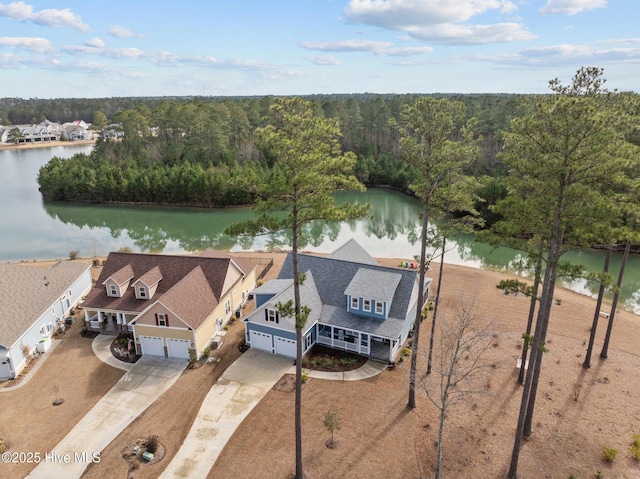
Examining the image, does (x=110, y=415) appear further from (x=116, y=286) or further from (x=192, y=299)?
(x=116, y=286)

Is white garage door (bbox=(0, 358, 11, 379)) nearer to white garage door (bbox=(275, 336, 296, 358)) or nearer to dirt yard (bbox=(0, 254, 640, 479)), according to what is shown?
dirt yard (bbox=(0, 254, 640, 479))

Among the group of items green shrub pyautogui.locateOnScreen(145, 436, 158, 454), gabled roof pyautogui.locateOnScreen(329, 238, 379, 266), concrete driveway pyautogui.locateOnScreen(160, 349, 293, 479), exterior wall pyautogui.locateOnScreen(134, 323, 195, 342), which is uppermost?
gabled roof pyautogui.locateOnScreen(329, 238, 379, 266)

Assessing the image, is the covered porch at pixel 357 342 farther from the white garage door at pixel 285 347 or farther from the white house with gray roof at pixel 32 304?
the white house with gray roof at pixel 32 304

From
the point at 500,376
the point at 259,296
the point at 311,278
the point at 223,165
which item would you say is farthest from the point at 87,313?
the point at 223,165

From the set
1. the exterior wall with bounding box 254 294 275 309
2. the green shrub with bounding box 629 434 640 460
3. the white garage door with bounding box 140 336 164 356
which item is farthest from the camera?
the exterior wall with bounding box 254 294 275 309

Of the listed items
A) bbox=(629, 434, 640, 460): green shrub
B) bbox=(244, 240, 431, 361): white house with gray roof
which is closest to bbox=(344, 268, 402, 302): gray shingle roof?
bbox=(244, 240, 431, 361): white house with gray roof
